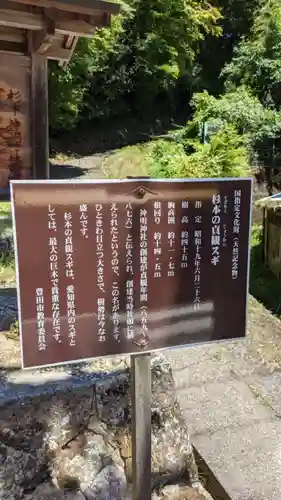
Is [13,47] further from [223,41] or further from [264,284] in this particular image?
[223,41]

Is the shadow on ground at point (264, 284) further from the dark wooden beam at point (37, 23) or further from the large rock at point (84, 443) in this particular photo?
the dark wooden beam at point (37, 23)

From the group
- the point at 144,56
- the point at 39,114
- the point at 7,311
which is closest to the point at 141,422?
the point at 39,114

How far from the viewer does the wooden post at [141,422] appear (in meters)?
2.39

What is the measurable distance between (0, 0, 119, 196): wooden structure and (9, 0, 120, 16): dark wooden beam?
0.03 metres

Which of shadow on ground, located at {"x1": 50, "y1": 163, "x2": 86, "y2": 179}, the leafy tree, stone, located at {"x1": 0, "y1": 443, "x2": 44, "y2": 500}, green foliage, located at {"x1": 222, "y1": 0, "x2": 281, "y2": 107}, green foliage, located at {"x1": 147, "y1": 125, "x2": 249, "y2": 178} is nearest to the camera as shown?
stone, located at {"x1": 0, "y1": 443, "x2": 44, "y2": 500}

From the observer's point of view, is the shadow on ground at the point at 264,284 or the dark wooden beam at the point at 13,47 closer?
the dark wooden beam at the point at 13,47

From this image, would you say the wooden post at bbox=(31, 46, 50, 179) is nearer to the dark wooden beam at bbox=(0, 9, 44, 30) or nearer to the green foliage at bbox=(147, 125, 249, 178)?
the dark wooden beam at bbox=(0, 9, 44, 30)

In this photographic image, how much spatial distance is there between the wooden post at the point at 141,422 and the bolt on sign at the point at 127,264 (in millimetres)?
147

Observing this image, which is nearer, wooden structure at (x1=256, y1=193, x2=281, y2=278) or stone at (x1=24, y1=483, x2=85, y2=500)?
stone at (x1=24, y1=483, x2=85, y2=500)

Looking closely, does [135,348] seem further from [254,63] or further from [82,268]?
[254,63]

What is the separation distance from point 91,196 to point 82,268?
12.4 inches

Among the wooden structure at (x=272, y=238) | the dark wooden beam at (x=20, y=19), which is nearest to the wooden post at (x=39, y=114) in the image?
the dark wooden beam at (x=20, y=19)

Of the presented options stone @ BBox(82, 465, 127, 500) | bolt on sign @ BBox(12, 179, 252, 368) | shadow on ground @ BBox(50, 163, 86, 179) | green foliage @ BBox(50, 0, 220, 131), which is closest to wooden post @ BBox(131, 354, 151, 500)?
bolt on sign @ BBox(12, 179, 252, 368)

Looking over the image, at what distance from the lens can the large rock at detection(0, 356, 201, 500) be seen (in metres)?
2.85
